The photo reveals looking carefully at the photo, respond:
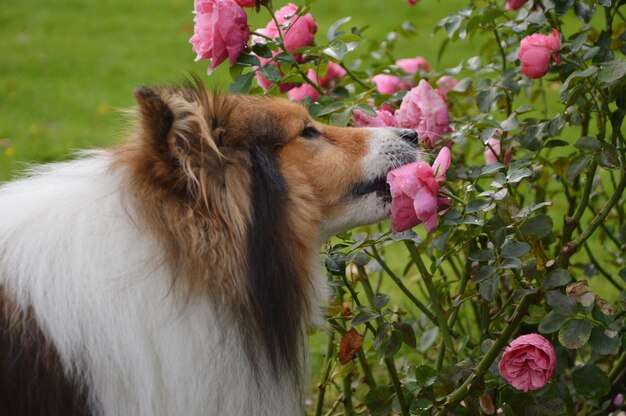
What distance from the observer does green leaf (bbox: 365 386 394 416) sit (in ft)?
9.36

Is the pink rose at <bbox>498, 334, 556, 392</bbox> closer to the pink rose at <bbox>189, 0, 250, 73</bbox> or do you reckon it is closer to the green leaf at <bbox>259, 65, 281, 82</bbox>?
the green leaf at <bbox>259, 65, 281, 82</bbox>

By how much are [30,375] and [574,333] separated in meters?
1.44

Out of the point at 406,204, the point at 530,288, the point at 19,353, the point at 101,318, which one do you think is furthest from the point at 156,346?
the point at 530,288

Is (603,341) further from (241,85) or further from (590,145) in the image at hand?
(241,85)

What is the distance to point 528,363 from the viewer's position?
8.09 feet

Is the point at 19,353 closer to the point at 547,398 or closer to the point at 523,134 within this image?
the point at 547,398

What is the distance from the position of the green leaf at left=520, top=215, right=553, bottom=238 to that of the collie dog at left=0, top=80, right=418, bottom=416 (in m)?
0.66

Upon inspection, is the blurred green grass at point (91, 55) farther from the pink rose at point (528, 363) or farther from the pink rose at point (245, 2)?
the pink rose at point (528, 363)

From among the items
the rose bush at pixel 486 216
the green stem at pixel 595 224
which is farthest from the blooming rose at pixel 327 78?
the green stem at pixel 595 224

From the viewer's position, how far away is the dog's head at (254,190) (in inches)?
92.8

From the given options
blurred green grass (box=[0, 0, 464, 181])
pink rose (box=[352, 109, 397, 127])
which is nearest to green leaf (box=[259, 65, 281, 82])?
pink rose (box=[352, 109, 397, 127])

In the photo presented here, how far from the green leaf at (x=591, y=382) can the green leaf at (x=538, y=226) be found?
18.1 inches

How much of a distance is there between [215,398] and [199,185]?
59 cm

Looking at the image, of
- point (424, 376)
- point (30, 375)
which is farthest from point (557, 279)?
point (30, 375)
